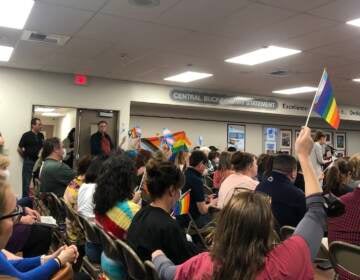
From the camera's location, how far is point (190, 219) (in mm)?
4246

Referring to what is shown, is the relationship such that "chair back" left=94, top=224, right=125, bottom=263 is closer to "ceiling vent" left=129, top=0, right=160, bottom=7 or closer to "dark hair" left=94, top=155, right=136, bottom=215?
"dark hair" left=94, top=155, right=136, bottom=215

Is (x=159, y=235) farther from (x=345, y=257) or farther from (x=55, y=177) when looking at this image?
(x=55, y=177)

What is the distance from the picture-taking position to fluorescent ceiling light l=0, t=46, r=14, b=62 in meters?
6.33

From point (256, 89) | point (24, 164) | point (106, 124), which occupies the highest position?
point (256, 89)

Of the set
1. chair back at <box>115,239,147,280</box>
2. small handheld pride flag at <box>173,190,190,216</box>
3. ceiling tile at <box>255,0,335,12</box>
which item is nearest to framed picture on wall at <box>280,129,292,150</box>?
ceiling tile at <box>255,0,335,12</box>

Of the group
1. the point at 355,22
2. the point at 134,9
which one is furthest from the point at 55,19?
the point at 355,22

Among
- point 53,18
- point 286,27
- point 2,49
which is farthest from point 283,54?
point 2,49

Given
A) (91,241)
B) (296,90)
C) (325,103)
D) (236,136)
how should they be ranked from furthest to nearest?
(236,136)
(296,90)
(91,241)
(325,103)

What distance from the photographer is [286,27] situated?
492 cm

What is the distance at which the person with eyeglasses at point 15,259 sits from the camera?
1.44m

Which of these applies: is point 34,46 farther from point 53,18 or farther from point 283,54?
point 283,54

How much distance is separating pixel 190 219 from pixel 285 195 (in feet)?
4.18

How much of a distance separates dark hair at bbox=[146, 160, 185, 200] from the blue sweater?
0.68 metres

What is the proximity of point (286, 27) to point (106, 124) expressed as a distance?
5003 mm
